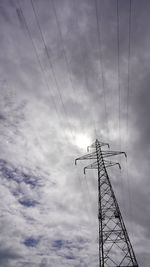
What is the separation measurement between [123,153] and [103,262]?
11.2 meters

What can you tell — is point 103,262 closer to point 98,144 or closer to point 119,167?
point 119,167

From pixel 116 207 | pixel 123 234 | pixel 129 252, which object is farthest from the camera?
pixel 116 207

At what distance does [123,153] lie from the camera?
22.8 meters

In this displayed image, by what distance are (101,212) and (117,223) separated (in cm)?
197

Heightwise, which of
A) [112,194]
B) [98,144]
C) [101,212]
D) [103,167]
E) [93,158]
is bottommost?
[101,212]

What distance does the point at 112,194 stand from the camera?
2070 cm

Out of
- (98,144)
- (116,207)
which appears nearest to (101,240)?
(116,207)

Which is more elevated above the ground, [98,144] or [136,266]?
[98,144]

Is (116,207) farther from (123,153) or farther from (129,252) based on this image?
(123,153)

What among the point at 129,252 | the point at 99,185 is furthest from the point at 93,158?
the point at 129,252

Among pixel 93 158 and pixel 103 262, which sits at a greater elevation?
pixel 93 158

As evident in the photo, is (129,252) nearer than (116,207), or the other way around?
(129,252)

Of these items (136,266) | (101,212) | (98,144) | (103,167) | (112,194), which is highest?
(98,144)

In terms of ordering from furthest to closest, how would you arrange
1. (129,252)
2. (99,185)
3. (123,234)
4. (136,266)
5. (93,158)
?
(93,158) < (99,185) < (123,234) < (129,252) < (136,266)
